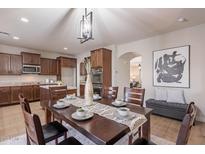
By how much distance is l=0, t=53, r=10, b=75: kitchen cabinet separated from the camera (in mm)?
5121

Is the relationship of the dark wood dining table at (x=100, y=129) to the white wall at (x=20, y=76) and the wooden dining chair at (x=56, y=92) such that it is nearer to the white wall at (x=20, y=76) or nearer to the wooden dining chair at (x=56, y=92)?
the wooden dining chair at (x=56, y=92)

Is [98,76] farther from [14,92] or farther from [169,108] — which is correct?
[14,92]

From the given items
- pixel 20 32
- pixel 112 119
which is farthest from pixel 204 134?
pixel 20 32

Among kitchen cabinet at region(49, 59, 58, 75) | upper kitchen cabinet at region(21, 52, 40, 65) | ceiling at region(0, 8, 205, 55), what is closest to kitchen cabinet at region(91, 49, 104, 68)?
ceiling at region(0, 8, 205, 55)

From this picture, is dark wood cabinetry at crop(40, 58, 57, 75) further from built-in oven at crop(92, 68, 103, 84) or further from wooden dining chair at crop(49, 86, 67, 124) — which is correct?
wooden dining chair at crop(49, 86, 67, 124)

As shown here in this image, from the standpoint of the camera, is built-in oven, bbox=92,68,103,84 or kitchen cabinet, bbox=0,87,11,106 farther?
built-in oven, bbox=92,68,103,84

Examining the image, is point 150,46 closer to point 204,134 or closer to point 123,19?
point 123,19

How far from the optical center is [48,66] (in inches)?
259

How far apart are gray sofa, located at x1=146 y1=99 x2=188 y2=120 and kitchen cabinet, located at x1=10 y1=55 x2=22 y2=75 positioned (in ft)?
18.1

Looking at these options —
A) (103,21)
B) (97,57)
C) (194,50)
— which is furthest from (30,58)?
(194,50)

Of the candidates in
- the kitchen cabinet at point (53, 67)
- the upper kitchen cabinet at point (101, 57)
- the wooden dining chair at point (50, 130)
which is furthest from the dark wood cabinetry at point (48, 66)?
the wooden dining chair at point (50, 130)

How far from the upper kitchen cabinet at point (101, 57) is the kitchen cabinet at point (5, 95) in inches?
143

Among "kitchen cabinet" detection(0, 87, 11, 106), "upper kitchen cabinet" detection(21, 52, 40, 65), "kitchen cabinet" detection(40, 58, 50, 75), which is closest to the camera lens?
"kitchen cabinet" detection(0, 87, 11, 106)

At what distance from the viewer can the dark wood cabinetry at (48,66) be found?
21.0 feet
